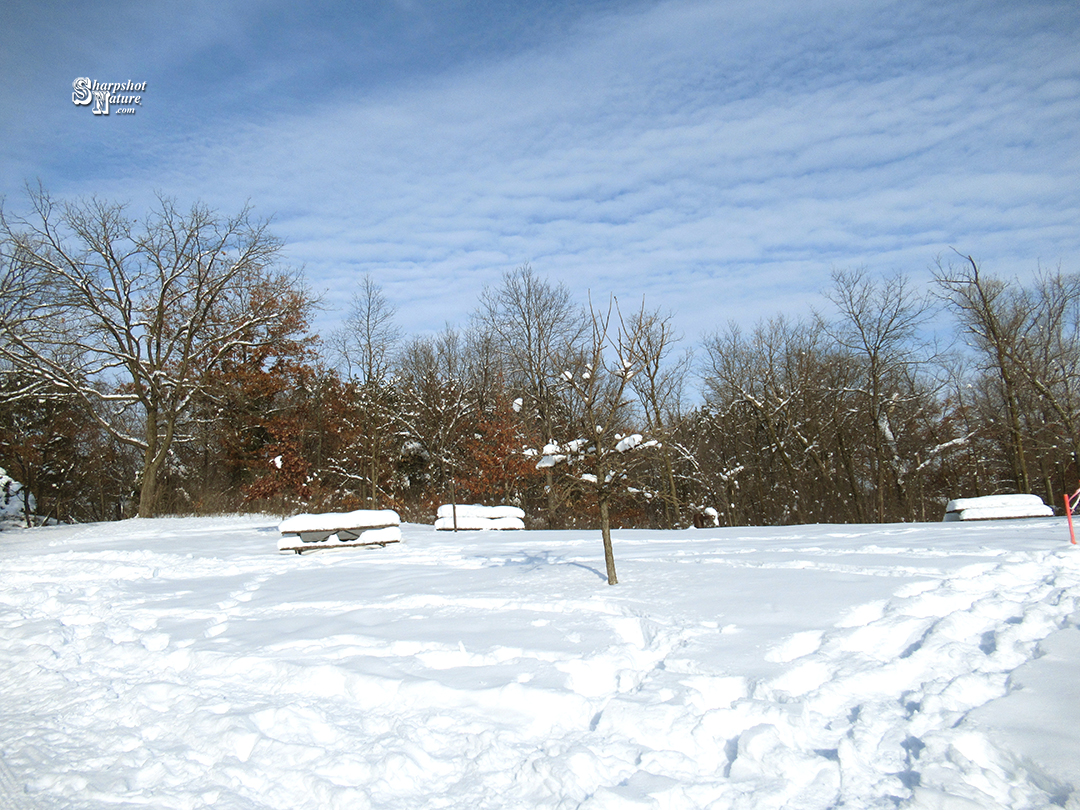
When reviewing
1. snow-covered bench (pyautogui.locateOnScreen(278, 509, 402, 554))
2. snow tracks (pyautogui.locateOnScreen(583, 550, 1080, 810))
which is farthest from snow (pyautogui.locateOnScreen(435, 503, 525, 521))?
snow tracks (pyautogui.locateOnScreen(583, 550, 1080, 810))

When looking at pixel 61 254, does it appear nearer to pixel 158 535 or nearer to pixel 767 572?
pixel 158 535

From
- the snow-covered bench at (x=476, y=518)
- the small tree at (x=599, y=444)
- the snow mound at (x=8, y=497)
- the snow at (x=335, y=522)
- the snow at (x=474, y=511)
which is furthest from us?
the snow mound at (x=8, y=497)

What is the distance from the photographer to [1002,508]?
1245 cm

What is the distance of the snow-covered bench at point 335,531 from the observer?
1236 centimetres

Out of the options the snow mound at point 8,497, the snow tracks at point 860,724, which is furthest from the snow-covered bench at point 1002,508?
the snow mound at point 8,497

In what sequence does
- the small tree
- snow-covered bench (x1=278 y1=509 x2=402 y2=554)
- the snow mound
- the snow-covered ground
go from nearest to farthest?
the snow-covered ground, the small tree, snow-covered bench (x1=278 y1=509 x2=402 y2=554), the snow mound

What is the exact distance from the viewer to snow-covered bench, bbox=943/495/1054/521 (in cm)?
1238

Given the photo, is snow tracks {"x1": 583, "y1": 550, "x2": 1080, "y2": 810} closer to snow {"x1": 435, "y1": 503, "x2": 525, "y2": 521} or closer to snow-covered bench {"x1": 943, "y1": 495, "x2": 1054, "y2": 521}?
snow-covered bench {"x1": 943, "y1": 495, "x2": 1054, "y2": 521}

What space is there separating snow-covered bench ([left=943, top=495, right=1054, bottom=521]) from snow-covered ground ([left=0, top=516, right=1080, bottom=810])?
15.6 feet

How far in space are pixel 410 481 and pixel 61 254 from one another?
16.1m

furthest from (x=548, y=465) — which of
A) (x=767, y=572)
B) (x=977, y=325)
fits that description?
(x=977, y=325)

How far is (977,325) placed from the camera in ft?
71.2

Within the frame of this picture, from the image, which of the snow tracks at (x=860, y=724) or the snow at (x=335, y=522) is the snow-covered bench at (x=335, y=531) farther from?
the snow tracks at (x=860, y=724)

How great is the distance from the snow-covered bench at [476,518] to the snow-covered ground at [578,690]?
7895 mm
